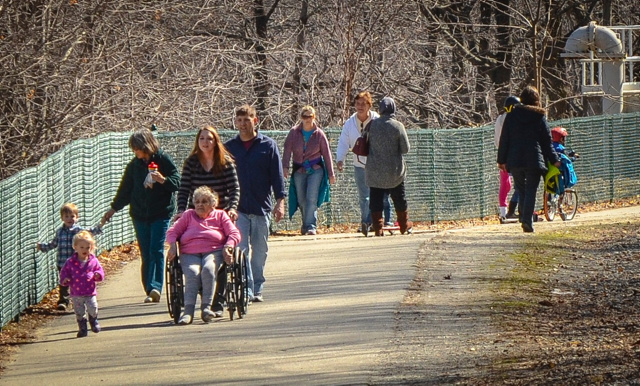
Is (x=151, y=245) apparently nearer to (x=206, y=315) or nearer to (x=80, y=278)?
(x=206, y=315)

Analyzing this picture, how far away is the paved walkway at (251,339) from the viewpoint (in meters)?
9.01

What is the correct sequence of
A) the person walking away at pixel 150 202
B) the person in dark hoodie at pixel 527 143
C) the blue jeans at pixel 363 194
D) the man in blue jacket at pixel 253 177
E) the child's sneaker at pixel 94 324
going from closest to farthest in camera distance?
1. the child's sneaker at pixel 94 324
2. the man in blue jacket at pixel 253 177
3. the person walking away at pixel 150 202
4. the person in dark hoodie at pixel 527 143
5. the blue jeans at pixel 363 194

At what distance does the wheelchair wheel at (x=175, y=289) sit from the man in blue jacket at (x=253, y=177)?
1.01 meters

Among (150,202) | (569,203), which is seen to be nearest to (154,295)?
(150,202)

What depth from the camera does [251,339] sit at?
10.3 m

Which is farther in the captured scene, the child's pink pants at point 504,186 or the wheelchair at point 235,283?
the child's pink pants at point 504,186

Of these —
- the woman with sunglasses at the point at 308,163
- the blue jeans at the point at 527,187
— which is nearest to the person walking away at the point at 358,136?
the woman with sunglasses at the point at 308,163

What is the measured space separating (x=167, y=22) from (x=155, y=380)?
1635 cm

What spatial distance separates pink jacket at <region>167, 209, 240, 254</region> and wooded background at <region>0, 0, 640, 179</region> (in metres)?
7.20

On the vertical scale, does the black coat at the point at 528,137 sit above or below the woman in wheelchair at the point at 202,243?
above

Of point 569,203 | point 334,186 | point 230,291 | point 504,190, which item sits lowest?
point 230,291

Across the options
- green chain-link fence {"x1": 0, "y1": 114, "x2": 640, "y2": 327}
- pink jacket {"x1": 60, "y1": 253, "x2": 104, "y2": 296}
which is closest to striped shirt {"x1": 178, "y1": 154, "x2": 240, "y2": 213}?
pink jacket {"x1": 60, "y1": 253, "x2": 104, "y2": 296}

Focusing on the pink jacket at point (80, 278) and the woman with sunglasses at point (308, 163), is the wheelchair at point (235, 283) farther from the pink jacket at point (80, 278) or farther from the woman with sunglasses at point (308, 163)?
the woman with sunglasses at point (308, 163)

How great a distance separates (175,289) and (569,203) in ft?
38.5
